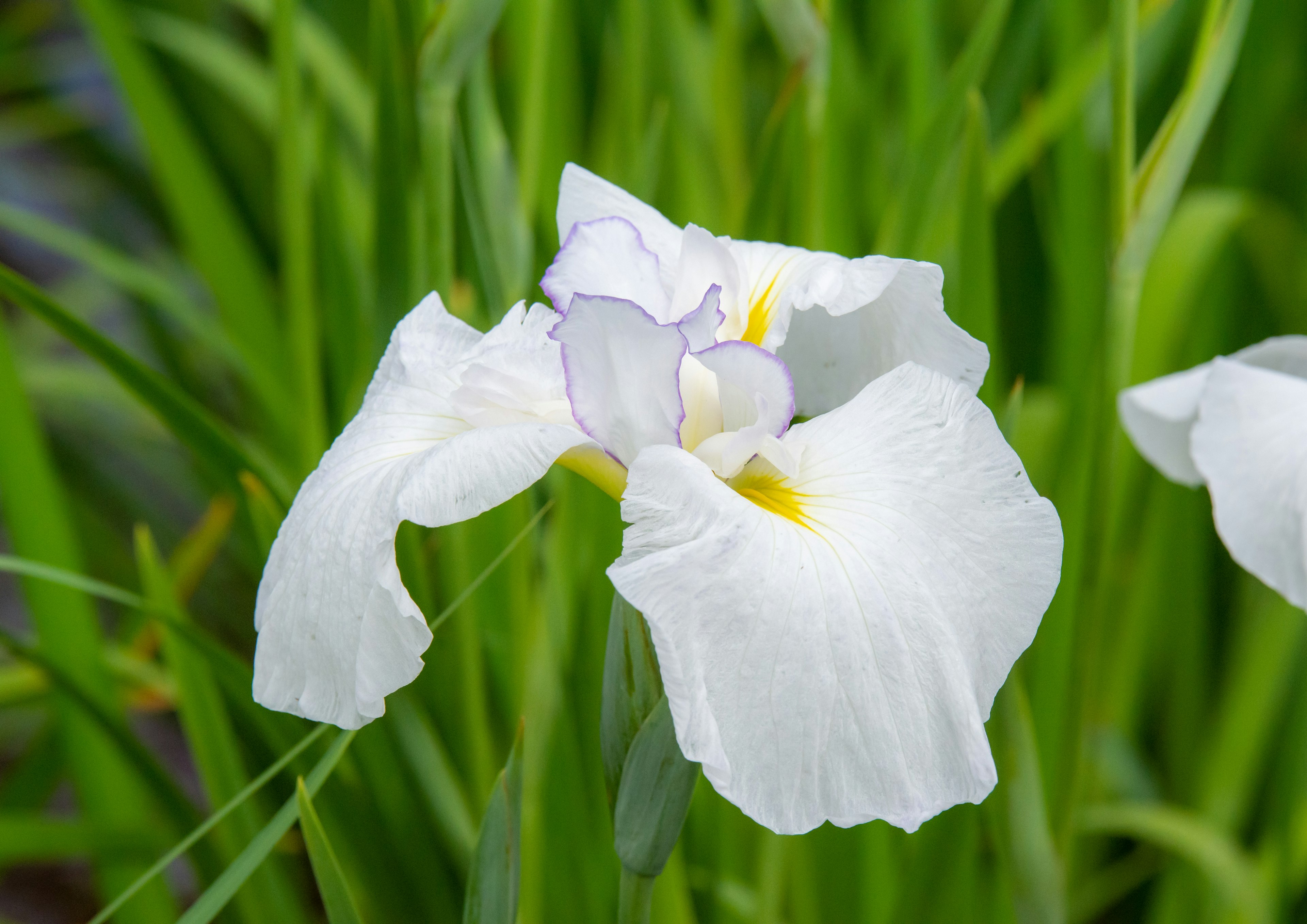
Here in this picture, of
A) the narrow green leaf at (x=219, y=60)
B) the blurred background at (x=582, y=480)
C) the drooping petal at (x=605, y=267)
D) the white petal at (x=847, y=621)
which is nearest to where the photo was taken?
the white petal at (x=847, y=621)

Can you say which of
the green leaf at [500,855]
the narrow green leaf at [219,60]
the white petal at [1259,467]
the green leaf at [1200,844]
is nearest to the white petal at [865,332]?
the white petal at [1259,467]

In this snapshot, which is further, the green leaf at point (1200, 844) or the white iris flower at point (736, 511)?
the green leaf at point (1200, 844)

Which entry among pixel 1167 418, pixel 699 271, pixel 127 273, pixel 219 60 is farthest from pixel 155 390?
pixel 219 60

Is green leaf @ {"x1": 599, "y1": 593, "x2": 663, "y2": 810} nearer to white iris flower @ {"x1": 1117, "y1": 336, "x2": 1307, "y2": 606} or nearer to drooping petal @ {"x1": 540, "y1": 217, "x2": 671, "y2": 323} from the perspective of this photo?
drooping petal @ {"x1": 540, "y1": 217, "x2": 671, "y2": 323}

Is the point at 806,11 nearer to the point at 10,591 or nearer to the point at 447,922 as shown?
the point at 447,922

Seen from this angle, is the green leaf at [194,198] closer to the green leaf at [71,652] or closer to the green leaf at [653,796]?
the green leaf at [71,652]

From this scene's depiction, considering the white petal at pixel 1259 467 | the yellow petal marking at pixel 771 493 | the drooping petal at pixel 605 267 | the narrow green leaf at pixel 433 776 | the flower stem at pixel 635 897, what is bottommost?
the narrow green leaf at pixel 433 776

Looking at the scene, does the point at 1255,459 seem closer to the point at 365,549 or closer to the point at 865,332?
the point at 865,332

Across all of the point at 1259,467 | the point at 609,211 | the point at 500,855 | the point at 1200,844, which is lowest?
the point at 1200,844
